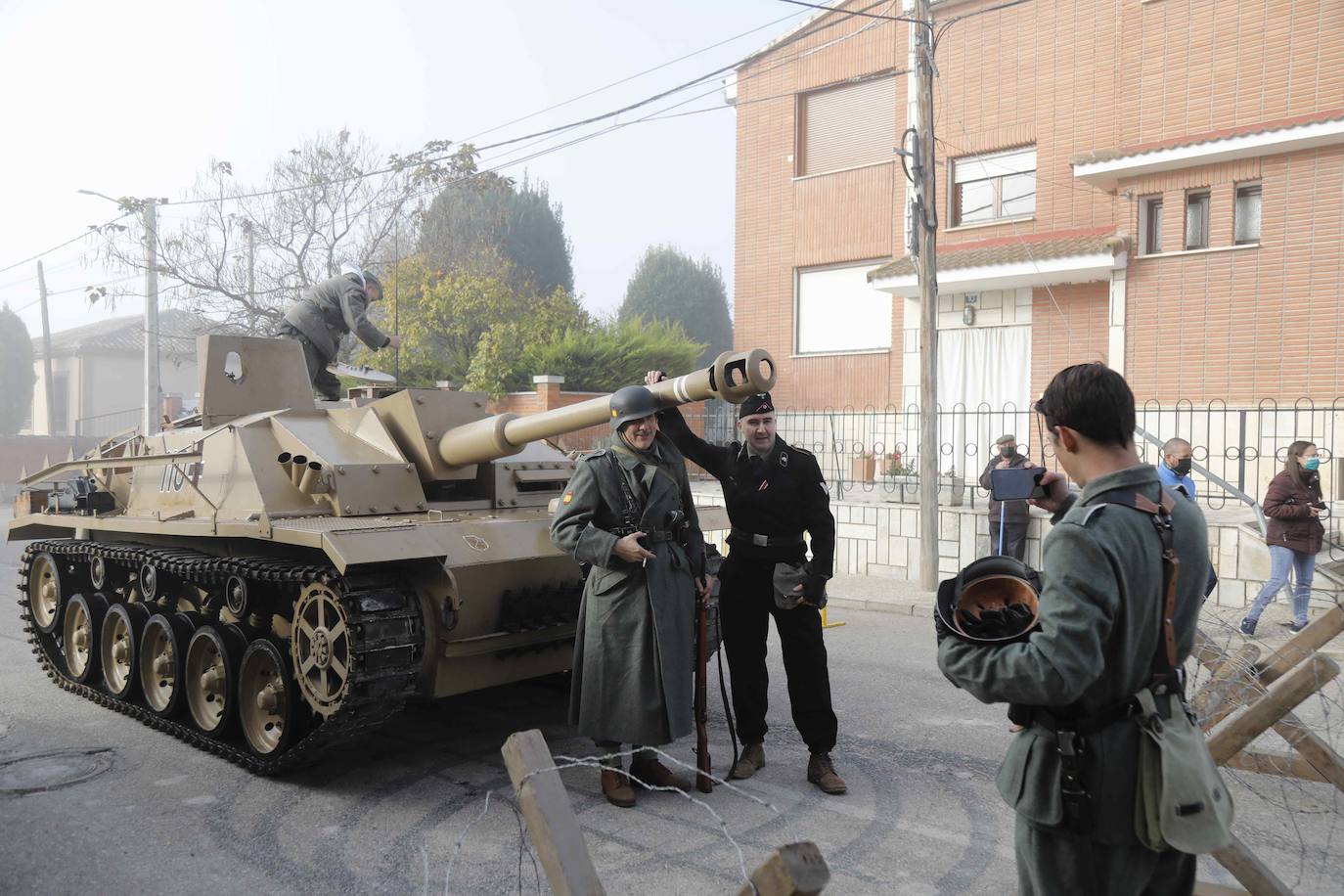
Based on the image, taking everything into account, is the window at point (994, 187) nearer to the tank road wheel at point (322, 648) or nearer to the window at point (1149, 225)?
the window at point (1149, 225)

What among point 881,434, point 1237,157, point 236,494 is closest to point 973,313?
point 881,434

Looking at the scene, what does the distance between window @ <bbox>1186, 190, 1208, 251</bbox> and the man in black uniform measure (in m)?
12.1

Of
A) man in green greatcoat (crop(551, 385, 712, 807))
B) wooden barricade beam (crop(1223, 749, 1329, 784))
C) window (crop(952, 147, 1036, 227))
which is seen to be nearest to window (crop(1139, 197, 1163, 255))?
window (crop(952, 147, 1036, 227))

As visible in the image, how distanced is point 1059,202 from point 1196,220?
1.98 metres

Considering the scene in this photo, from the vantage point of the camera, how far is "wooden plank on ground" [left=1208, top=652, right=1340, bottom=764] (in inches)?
156

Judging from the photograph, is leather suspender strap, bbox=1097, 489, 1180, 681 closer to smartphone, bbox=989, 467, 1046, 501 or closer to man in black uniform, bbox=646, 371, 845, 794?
smartphone, bbox=989, 467, 1046, 501

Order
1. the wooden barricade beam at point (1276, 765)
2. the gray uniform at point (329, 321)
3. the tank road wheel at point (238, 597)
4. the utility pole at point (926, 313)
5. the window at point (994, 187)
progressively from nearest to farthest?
1. the wooden barricade beam at point (1276, 765)
2. the tank road wheel at point (238, 597)
3. the gray uniform at point (329, 321)
4. the utility pole at point (926, 313)
5. the window at point (994, 187)

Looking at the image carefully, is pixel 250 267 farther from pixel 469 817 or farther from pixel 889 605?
pixel 469 817

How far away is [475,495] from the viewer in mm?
6457

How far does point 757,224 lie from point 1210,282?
25.6 feet

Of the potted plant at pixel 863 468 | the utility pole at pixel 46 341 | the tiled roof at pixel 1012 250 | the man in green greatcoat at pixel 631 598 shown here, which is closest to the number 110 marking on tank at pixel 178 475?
the man in green greatcoat at pixel 631 598

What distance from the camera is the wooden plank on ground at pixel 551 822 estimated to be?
2088 millimetres

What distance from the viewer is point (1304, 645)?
15.0ft

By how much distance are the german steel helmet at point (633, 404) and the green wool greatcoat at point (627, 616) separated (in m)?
0.18
